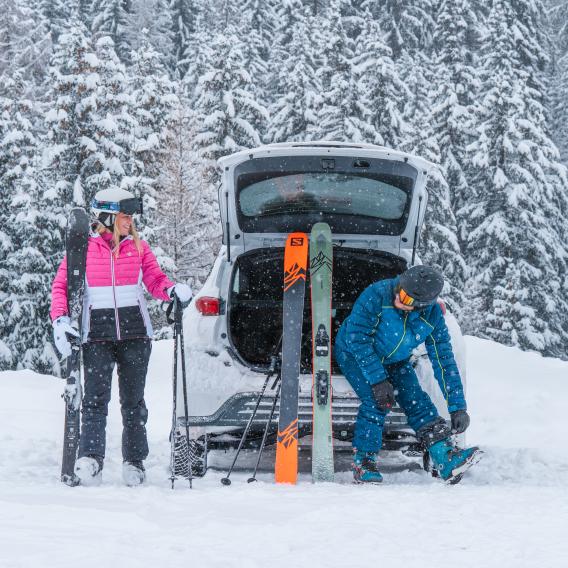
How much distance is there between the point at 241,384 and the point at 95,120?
71.0 feet

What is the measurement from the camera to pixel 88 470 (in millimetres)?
4332

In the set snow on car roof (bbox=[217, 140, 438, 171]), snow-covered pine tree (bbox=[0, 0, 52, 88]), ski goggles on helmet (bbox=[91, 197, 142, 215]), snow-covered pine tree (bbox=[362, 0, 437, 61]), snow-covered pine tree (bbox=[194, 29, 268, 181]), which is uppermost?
snow-covered pine tree (bbox=[362, 0, 437, 61])

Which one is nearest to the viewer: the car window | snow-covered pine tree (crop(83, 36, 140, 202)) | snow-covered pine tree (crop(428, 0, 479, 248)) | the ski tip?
the ski tip

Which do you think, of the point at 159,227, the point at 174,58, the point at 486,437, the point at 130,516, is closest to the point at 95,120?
the point at 159,227

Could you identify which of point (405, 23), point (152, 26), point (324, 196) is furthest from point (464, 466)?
point (152, 26)

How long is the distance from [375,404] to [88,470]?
69.0 inches

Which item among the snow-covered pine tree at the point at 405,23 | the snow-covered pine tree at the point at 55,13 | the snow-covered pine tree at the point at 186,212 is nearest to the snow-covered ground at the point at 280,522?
the snow-covered pine tree at the point at 186,212

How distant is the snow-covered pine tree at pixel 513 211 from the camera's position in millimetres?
28750

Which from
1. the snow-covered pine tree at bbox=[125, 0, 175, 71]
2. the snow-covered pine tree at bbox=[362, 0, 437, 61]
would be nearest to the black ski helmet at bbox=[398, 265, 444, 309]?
the snow-covered pine tree at bbox=[362, 0, 437, 61]

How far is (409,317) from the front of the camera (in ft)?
15.4

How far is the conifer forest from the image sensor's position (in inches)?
971

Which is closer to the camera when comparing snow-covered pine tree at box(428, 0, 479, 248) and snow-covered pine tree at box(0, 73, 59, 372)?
snow-covered pine tree at box(0, 73, 59, 372)

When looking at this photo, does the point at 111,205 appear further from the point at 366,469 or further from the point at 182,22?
the point at 182,22

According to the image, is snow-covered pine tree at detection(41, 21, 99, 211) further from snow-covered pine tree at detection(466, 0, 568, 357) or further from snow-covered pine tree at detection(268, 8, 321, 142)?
snow-covered pine tree at detection(466, 0, 568, 357)
